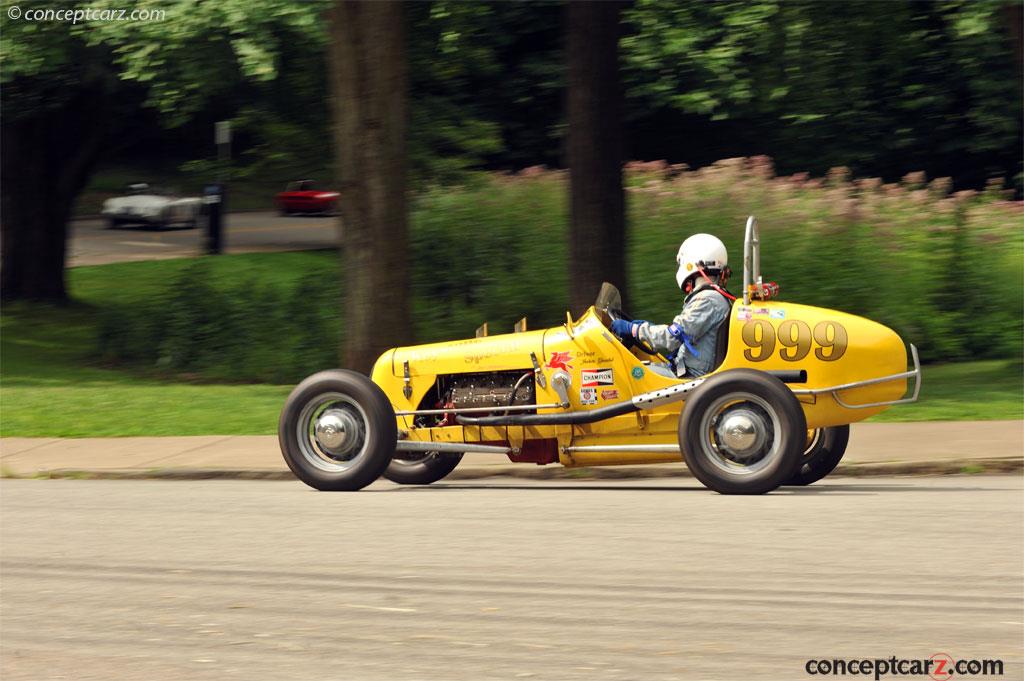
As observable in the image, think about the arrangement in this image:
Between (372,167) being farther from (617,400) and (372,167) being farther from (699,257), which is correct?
(617,400)

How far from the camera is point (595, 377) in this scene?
1031 cm

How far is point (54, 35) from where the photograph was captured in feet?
62.4

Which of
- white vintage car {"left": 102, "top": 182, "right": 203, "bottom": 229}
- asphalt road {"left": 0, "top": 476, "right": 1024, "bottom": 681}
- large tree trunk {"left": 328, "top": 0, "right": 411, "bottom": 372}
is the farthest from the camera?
white vintage car {"left": 102, "top": 182, "right": 203, "bottom": 229}

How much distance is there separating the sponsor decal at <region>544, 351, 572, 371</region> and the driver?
14.5 inches

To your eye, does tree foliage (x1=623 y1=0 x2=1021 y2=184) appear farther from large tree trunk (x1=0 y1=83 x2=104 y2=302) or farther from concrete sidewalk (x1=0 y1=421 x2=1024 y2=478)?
large tree trunk (x1=0 y1=83 x2=104 y2=302)

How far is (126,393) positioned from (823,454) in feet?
32.6

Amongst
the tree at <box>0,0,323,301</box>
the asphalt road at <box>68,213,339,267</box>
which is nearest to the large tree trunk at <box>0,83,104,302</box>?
the tree at <box>0,0,323,301</box>

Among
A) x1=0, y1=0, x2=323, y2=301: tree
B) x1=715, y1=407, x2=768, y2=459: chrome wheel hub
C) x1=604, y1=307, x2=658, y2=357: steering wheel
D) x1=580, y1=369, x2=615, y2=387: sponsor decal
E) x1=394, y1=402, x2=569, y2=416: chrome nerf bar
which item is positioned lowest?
x1=715, y1=407, x2=768, y2=459: chrome wheel hub

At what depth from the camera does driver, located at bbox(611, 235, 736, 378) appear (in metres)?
10.1

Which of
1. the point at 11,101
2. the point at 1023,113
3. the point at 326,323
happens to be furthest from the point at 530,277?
the point at 1023,113

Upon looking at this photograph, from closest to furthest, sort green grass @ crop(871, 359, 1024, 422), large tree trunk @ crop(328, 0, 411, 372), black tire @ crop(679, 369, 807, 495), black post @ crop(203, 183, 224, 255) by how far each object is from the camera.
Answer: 1. black tire @ crop(679, 369, 807, 495)
2. large tree trunk @ crop(328, 0, 411, 372)
3. green grass @ crop(871, 359, 1024, 422)
4. black post @ crop(203, 183, 224, 255)

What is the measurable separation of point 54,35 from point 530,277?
681 cm

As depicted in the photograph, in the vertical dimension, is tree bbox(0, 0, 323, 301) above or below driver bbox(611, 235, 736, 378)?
above

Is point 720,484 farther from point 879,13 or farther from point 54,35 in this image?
point 54,35
